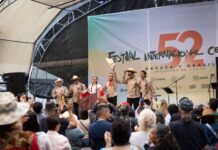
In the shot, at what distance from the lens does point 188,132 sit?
4.10 meters

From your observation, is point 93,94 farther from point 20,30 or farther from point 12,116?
point 12,116

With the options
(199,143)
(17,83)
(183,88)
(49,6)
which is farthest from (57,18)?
(199,143)

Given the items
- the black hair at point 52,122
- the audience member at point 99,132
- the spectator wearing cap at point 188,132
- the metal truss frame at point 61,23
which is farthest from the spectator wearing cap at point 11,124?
the metal truss frame at point 61,23

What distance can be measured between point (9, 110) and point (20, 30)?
12227mm

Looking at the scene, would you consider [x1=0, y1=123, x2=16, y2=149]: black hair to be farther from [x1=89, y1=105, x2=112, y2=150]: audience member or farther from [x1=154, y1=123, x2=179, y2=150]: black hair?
[x1=89, y1=105, x2=112, y2=150]: audience member

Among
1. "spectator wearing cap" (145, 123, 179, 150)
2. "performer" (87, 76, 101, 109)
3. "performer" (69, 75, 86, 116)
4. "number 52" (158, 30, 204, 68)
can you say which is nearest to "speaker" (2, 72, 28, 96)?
"performer" (69, 75, 86, 116)

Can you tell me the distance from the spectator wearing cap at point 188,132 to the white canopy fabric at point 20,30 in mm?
9946

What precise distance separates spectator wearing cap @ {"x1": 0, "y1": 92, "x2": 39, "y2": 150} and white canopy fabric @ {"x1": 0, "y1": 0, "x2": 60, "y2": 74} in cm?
1126

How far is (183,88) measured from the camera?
458 inches

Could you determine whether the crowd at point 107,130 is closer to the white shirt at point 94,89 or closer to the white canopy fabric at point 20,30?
the white shirt at point 94,89

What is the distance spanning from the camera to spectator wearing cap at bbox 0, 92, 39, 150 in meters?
2.19

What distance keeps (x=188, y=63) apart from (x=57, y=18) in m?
5.40

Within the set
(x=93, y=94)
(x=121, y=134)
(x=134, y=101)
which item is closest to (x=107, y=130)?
(x=121, y=134)

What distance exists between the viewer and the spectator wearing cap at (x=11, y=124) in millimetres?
2189
